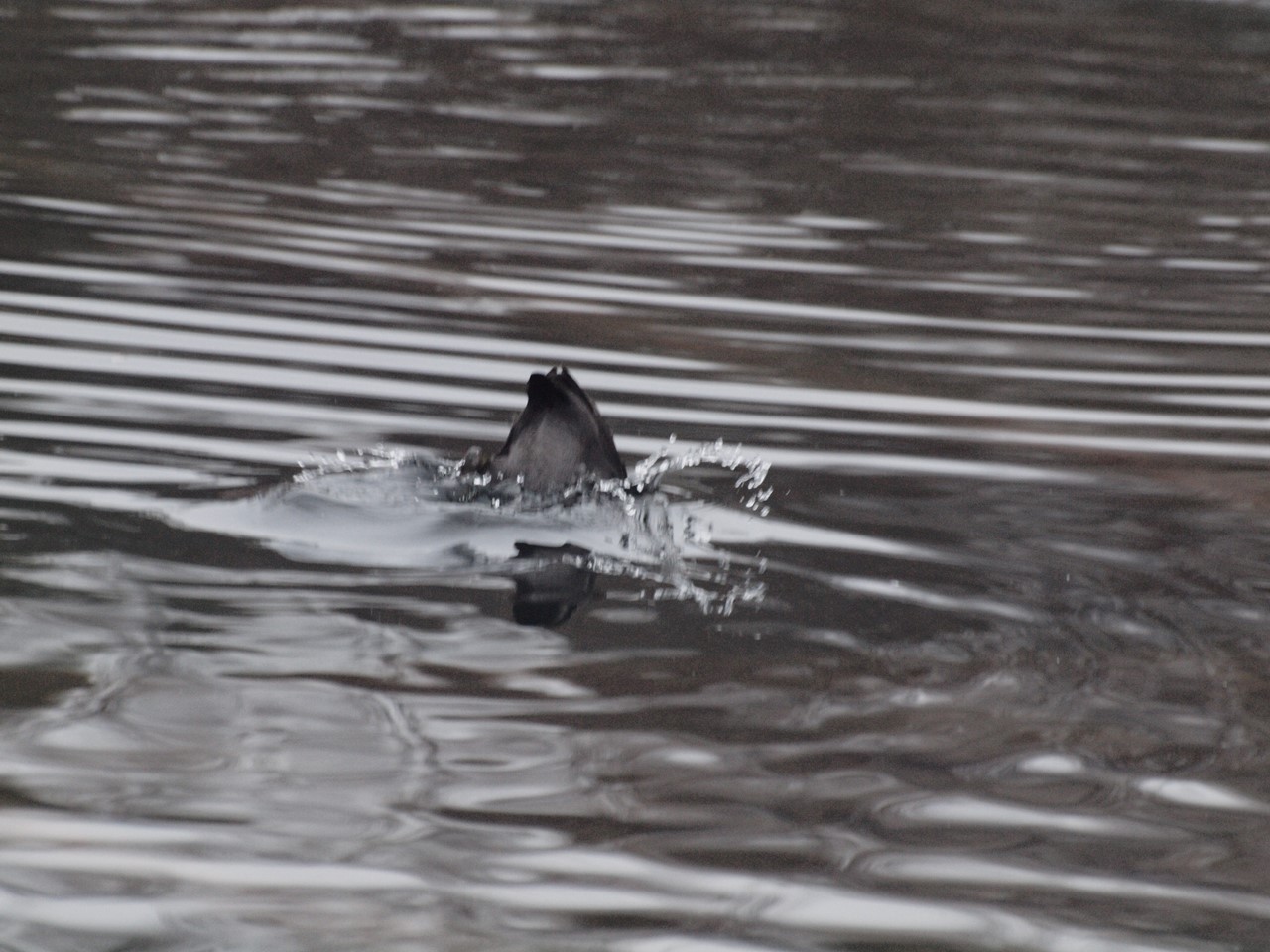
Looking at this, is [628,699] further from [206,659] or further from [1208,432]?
[1208,432]

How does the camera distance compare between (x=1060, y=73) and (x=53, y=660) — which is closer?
(x=53, y=660)

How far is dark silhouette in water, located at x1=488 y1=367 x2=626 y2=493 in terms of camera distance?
494 centimetres

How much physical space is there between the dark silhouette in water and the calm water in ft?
0.30

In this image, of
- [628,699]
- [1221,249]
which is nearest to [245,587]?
[628,699]

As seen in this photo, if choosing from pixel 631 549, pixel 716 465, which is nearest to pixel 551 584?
pixel 631 549

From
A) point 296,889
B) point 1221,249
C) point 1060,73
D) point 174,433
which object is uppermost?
point 1060,73

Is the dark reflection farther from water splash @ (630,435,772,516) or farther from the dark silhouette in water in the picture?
water splash @ (630,435,772,516)

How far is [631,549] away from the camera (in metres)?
4.87

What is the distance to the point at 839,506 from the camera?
17.3 ft

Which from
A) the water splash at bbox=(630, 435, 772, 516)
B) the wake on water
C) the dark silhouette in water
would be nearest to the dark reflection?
the wake on water

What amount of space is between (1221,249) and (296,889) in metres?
6.82

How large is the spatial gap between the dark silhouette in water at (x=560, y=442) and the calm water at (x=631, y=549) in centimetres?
9

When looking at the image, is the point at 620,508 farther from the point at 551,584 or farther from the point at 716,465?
the point at 716,465

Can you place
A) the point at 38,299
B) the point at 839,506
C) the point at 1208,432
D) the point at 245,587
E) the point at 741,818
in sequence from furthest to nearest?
the point at 38,299, the point at 1208,432, the point at 839,506, the point at 245,587, the point at 741,818
